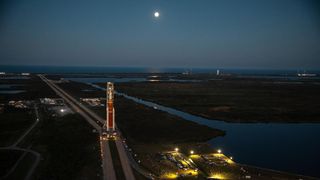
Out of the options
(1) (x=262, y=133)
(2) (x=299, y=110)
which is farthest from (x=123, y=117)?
(2) (x=299, y=110)

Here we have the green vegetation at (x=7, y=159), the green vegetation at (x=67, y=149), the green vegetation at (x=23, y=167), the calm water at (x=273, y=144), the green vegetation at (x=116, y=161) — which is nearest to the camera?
the green vegetation at (x=116, y=161)

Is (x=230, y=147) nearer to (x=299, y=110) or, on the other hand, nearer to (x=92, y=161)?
(x=92, y=161)

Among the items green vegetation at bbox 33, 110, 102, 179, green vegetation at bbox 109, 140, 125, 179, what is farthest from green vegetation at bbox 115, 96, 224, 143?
green vegetation at bbox 33, 110, 102, 179

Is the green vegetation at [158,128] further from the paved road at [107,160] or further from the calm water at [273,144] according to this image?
the paved road at [107,160]

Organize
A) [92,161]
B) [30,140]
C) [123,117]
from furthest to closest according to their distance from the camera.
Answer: [123,117]
[30,140]
[92,161]

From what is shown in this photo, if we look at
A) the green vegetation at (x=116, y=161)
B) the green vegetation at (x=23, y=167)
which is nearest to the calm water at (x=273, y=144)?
the green vegetation at (x=116, y=161)

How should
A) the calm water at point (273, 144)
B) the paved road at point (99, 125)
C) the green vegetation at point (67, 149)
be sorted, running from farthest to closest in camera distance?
the calm water at point (273, 144), the green vegetation at point (67, 149), the paved road at point (99, 125)

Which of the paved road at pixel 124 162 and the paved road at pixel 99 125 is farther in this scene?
the paved road at pixel 99 125

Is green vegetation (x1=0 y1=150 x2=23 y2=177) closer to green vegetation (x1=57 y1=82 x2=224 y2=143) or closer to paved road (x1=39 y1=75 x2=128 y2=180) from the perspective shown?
paved road (x1=39 y1=75 x2=128 y2=180)

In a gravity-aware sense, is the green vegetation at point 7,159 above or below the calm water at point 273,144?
above
